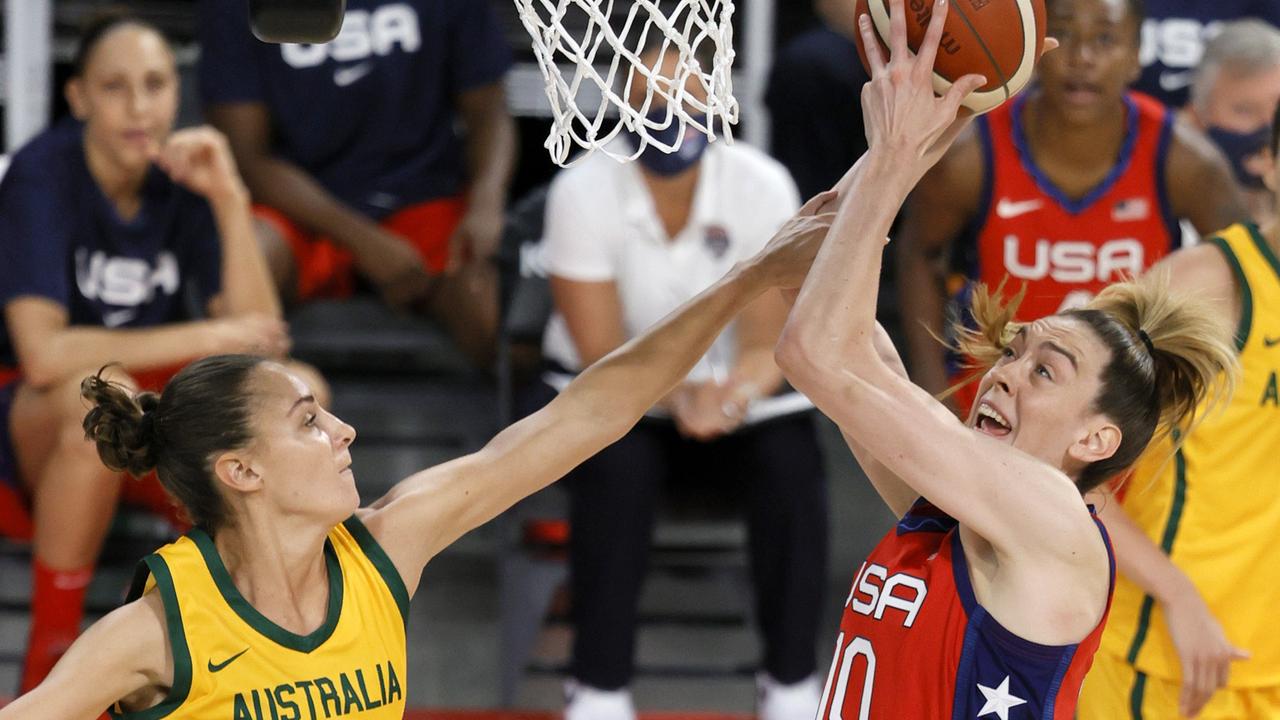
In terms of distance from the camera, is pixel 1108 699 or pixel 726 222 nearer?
pixel 1108 699

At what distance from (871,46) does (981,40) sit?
133mm

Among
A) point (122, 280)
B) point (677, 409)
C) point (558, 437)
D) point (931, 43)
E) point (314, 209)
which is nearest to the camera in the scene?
point (931, 43)

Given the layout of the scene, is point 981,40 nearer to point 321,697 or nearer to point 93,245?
point 321,697

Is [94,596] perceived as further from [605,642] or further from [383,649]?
[383,649]

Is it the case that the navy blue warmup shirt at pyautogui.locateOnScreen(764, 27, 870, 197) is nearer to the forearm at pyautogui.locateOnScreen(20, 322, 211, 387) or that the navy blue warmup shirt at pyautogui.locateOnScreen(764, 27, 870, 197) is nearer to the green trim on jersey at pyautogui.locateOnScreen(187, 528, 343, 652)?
the forearm at pyautogui.locateOnScreen(20, 322, 211, 387)

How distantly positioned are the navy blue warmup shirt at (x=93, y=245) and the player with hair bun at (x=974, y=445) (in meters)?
2.23

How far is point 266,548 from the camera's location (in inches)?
85.0

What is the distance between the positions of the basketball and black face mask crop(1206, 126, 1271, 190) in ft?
7.34

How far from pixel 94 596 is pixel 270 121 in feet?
4.31

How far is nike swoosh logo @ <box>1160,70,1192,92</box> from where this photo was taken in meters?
4.55

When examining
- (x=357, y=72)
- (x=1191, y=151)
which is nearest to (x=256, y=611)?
(x=1191, y=151)

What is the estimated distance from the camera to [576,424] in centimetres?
230

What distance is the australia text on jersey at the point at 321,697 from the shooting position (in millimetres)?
2059

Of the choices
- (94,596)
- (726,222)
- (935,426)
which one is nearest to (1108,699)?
(935,426)
